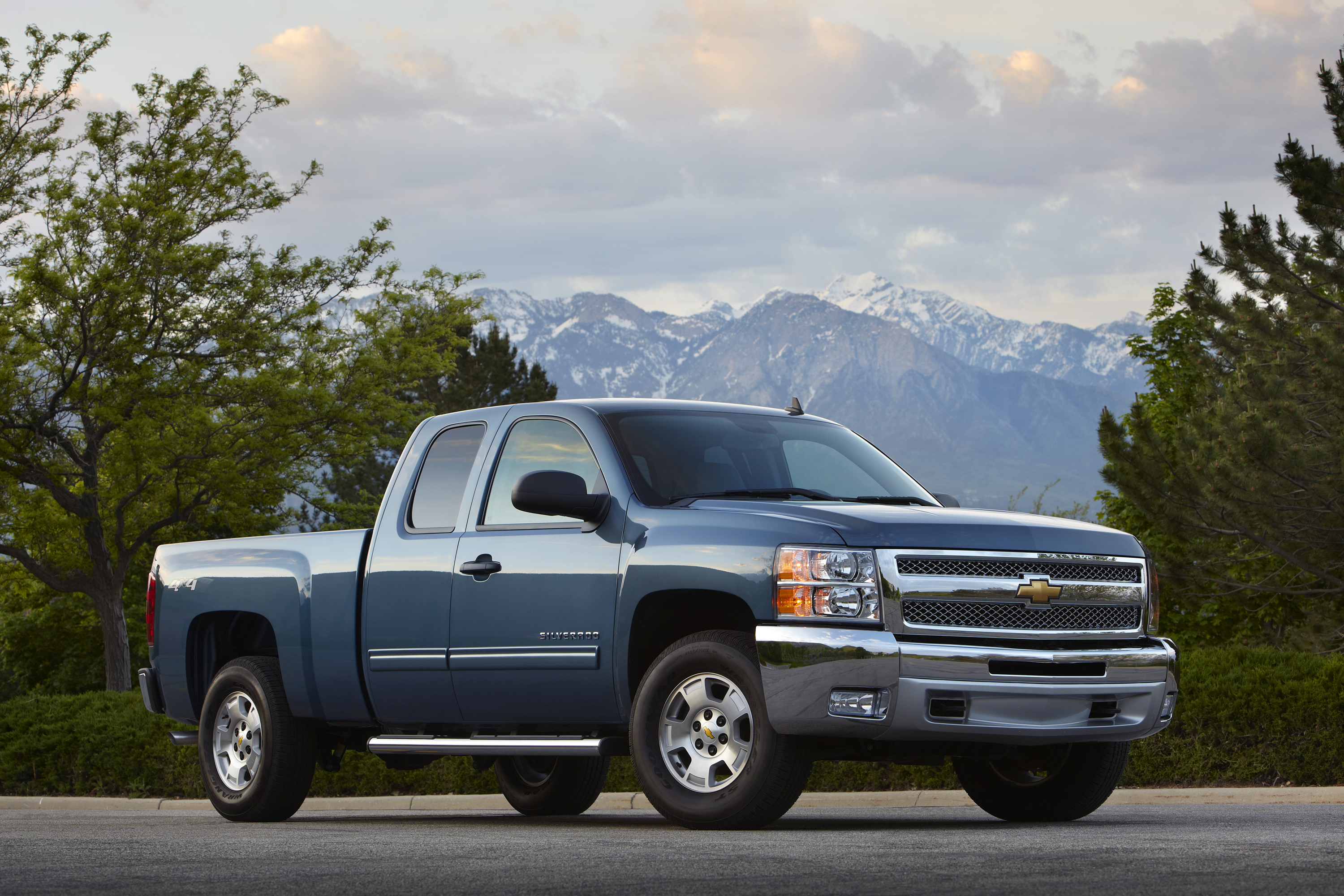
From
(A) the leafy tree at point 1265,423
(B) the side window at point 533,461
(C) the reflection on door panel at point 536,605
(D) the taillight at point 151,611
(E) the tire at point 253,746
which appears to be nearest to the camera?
(C) the reflection on door panel at point 536,605

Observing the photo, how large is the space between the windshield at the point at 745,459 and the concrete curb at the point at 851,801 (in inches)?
144

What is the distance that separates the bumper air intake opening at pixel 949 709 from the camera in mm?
7254

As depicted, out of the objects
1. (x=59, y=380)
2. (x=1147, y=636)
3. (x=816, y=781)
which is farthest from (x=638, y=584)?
(x=59, y=380)

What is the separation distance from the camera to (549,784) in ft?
35.6

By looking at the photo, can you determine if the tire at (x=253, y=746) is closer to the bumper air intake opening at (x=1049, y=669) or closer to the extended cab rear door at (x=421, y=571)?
the extended cab rear door at (x=421, y=571)

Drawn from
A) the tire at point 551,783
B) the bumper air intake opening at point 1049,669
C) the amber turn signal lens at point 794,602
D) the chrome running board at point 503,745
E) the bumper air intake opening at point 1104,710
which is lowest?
the tire at point 551,783

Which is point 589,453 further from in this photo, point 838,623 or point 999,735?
point 999,735

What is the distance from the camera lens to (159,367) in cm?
2572

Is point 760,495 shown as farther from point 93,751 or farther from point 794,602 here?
point 93,751

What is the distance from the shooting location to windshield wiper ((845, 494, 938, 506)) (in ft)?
28.2

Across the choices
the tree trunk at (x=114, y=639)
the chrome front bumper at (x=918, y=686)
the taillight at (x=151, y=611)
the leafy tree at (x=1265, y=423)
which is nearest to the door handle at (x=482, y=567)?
the chrome front bumper at (x=918, y=686)

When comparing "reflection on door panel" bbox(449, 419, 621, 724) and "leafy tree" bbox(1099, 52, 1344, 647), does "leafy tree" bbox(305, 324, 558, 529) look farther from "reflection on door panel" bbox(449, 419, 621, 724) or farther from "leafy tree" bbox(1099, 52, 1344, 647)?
"reflection on door panel" bbox(449, 419, 621, 724)

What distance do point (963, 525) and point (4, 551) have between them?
22.6 metres

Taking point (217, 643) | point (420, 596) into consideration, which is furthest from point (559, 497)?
point (217, 643)
